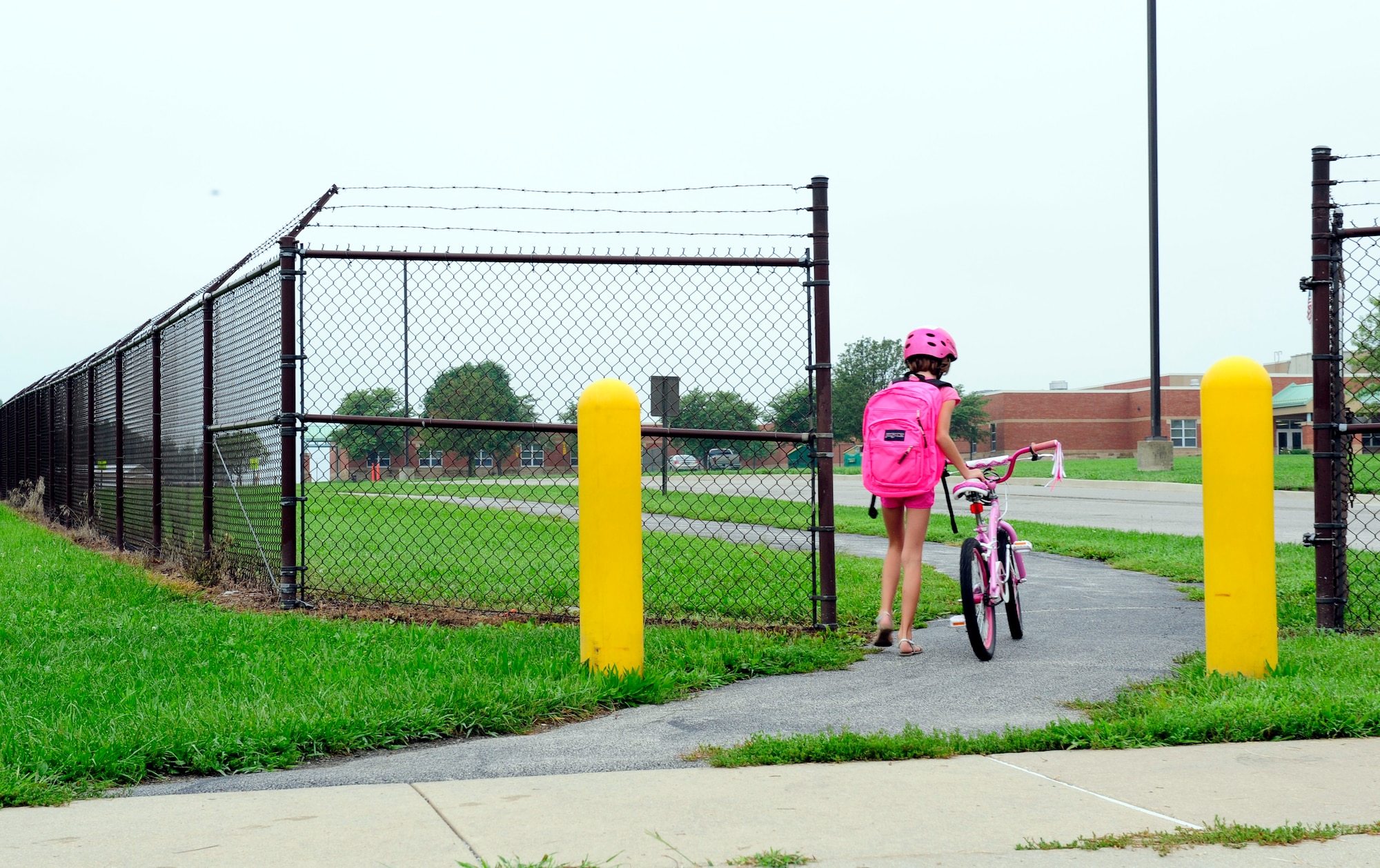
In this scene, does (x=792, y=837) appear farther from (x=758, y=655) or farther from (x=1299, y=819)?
(x=758, y=655)

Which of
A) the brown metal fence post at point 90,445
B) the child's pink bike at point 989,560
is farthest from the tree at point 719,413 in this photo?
the brown metal fence post at point 90,445

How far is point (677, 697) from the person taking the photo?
5.04m

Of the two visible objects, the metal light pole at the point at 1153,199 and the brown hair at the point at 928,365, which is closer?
the brown hair at the point at 928,365

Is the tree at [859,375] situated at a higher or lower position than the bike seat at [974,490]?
higher

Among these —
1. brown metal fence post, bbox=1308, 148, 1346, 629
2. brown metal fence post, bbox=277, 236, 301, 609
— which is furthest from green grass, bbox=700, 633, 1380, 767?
brown metal fence post, bbox=277, 236, 301, 609

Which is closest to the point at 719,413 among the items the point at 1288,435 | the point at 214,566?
the point at 214,566

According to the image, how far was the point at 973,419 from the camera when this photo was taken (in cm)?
8669

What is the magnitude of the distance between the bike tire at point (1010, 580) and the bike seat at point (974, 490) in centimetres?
34

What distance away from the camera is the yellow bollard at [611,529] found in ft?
16.6

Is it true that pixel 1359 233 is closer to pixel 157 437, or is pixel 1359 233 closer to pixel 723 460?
pixel 723 460

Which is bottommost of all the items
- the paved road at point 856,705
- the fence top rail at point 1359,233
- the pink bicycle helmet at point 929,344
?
the paved road at point 856,705

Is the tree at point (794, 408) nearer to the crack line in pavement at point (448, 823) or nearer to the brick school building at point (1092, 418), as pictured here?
the crack line in pavement at point (448, 823)

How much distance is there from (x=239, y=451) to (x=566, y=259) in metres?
3.18

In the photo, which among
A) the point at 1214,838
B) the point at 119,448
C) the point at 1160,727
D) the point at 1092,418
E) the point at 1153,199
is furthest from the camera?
the point at 1092,418
